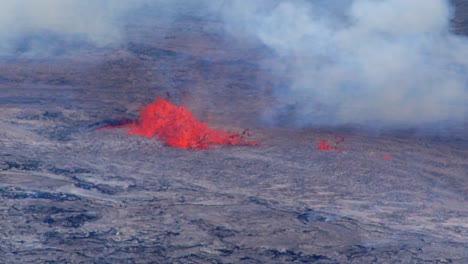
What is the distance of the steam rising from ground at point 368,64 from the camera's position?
13.4 meters

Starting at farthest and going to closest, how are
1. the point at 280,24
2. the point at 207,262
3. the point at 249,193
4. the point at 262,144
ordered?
the point at 280,24 < the point at 262,144 < the point at 249,193 < the point at 207,262

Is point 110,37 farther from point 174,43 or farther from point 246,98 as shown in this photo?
point 246,98

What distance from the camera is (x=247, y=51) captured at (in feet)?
62.0

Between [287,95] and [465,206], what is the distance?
20.7ft

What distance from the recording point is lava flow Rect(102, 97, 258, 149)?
10.7m

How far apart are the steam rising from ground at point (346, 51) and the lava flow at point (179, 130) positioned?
1.66 meters

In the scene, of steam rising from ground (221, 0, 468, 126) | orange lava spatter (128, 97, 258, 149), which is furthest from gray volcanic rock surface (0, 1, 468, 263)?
steam rising from ground (221, 0, 468, 126)

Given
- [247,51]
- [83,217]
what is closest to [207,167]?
[83,217]

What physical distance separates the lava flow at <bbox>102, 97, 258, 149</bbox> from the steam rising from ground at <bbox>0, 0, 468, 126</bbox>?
1662mm

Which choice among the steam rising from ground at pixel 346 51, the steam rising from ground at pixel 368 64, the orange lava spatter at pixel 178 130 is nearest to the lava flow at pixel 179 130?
the orange lava spatter at pixel 178 130

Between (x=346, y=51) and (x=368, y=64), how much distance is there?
90cm

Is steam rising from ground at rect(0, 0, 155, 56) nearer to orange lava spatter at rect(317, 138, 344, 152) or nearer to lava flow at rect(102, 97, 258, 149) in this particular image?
lava flow at rect(102, 97, 258, 149)

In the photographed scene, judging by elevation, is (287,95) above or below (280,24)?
below

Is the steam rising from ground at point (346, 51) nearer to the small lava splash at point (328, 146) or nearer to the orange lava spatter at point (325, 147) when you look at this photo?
the small lava splash at point (328, 146)
